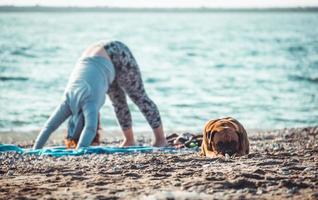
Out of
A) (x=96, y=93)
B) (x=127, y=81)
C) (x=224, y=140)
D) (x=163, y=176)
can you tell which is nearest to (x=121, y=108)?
(x=127, y=81)

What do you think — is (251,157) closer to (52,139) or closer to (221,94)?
(52,139)

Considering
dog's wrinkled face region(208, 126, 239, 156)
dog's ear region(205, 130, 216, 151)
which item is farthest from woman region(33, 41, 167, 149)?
dog's wrinkled face region(208, 126, 239, 156)

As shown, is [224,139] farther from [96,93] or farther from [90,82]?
[90,82]

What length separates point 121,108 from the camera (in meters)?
7.45

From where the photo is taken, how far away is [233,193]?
4055 millimetres

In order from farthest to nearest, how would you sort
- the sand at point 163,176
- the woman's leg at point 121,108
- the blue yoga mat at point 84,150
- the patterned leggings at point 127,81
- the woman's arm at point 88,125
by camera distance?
the woman's leg at point 121,108, the patterned leggings at point 127,81, the woman's arm at point 88,125, the blue yoga mat at point 84,150, the sand at point 163,176

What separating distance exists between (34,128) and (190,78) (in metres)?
11.0

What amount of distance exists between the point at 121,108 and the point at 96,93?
0.77 m

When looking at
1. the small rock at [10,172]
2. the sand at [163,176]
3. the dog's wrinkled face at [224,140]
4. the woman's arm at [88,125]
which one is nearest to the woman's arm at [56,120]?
the woman's arm at [88,125]

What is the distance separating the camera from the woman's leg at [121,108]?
24.2ft

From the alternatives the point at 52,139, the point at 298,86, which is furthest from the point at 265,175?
the point at 298,86

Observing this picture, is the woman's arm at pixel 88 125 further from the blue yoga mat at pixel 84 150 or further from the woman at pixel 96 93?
the blue yoga mat at pixel 84 150

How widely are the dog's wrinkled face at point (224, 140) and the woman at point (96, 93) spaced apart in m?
1.47

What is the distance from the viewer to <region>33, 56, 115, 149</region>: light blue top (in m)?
6.62
